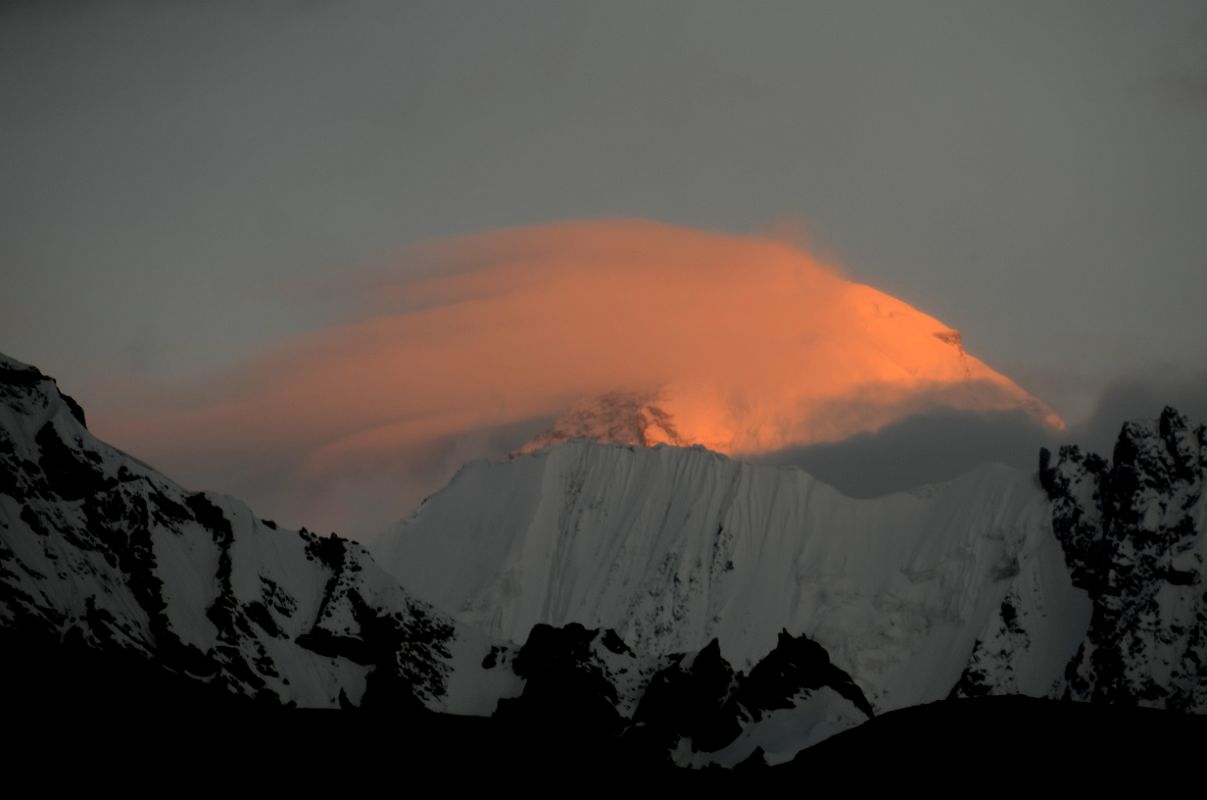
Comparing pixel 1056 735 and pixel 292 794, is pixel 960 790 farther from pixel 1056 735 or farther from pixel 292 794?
pixel 292 794

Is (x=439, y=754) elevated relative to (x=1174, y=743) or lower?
elevated

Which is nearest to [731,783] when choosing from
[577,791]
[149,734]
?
[577,791]

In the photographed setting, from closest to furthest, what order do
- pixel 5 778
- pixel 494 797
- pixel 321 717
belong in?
pixel 5 778
pixel 494 797
pixel 321 717

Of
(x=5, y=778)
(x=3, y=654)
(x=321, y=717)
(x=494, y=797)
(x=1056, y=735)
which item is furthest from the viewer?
(x=321, y=717)

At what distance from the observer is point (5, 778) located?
80438mm

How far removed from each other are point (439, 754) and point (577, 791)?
7.63 meters

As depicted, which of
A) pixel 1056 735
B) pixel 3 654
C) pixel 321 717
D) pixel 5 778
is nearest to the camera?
pixel 5 778

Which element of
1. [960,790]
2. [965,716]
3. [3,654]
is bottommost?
[960,790]

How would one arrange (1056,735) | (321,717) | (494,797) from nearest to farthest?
(1056,735), (494,797), (321,717)

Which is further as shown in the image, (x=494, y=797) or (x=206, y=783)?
(x=494, y=797)

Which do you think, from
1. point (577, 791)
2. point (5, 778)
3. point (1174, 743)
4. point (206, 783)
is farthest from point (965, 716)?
point (5, 778)

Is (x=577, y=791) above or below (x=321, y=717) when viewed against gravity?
below

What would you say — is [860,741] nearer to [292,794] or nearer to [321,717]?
[292,794]

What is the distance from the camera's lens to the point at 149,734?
89.2 meters
